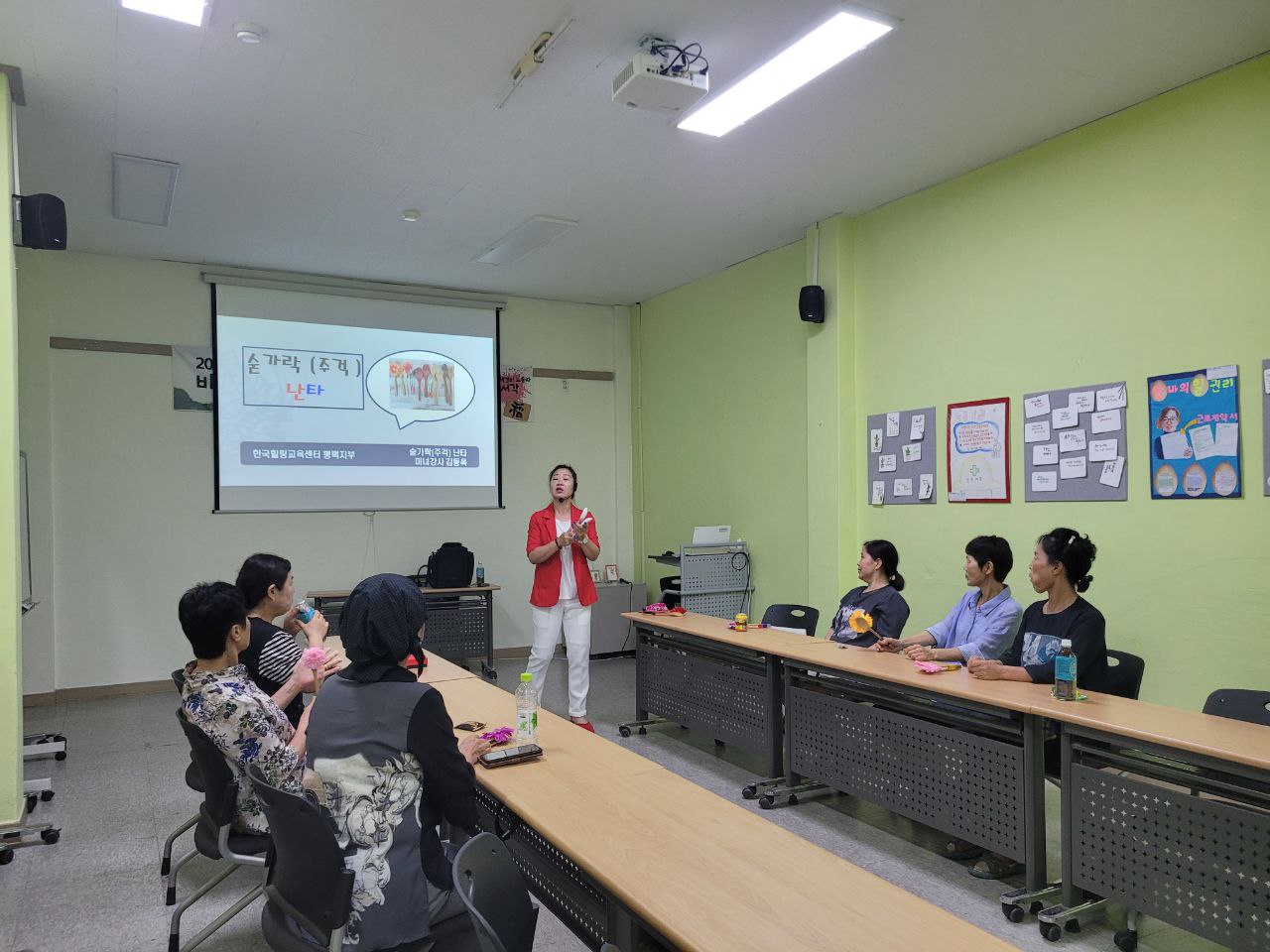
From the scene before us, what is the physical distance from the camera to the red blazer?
4961mm

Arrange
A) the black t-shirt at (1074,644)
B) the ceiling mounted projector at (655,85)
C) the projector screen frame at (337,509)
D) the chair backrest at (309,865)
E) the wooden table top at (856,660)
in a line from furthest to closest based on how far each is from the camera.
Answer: the projector screen frame at (337,509)
the ceiling mounted projector at (655,85)
the black t-shirt at (1074,644)
the wooden table top at (856,660)
the chair backrest at (309,865)

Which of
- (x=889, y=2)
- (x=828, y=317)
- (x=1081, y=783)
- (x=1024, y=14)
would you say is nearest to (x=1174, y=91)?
(x=1024, y=14)

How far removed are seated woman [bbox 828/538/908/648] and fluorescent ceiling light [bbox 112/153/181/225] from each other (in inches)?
166

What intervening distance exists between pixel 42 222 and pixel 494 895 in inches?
153

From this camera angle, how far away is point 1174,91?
3637mm

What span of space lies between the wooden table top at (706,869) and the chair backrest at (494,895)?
0.87 ft

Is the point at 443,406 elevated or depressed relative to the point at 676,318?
depressed

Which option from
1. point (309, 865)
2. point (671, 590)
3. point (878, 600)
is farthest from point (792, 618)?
point (309, 865)

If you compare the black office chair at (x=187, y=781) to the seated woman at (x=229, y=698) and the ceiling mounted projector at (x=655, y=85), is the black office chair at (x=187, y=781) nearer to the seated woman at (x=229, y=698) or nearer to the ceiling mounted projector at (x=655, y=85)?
the seated woman at (x=229, y=698)

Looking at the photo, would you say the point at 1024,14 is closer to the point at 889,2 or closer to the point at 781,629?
the point at 889,2

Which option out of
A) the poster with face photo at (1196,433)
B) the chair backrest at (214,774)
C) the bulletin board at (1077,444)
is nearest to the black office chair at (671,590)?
the bulletin board at (1077,444)

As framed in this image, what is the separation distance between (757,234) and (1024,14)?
8.93ft

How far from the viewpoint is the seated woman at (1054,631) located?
10.0 feet

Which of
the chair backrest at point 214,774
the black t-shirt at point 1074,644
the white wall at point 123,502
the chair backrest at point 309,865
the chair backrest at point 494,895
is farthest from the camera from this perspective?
the white wall at point 123,502
